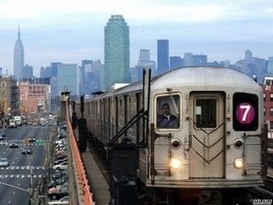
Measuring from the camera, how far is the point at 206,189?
13133 millimetres

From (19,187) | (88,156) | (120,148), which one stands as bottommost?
(19,187)

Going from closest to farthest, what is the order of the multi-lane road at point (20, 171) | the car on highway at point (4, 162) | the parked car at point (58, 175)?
the multi-lane road at point (20, 171) < the parked car at point (58, 175) < the car on highway at point (4, 162)

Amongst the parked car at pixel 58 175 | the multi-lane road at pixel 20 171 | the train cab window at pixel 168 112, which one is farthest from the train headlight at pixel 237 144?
the parked car at pixel 58 175

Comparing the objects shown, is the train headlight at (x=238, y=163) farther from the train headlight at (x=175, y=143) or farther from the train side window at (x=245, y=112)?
the train headlight at (x=175, y=143)

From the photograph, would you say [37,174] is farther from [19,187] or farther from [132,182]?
[132,182]

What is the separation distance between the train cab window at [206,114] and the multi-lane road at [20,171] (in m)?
49.1

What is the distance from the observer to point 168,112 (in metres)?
13.2

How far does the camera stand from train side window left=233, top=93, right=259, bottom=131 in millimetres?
13078

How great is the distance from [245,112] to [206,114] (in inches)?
30.7

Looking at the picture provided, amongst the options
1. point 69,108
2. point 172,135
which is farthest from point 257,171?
point 69,108

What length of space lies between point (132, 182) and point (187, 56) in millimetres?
55768

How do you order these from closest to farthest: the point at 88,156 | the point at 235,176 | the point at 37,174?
the point at 235,176, the point at 88,156, the point at 37,174

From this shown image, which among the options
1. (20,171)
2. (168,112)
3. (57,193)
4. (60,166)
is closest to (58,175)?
(60,166)

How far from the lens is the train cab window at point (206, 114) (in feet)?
42.9
